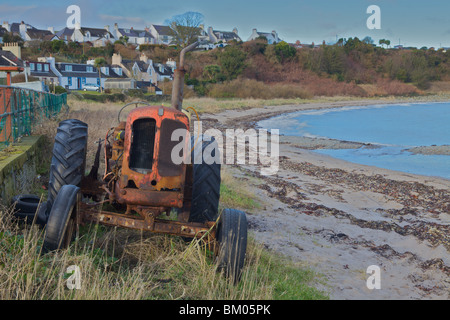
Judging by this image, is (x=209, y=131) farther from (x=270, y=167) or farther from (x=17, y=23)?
(x=17, y=23)

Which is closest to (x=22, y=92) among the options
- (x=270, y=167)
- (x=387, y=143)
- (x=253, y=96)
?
(x=270, y=167)

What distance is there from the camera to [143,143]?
524cm

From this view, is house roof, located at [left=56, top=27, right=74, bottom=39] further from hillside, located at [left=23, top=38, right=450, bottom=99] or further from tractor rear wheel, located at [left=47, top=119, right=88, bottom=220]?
tractor rear wheel, located at [left=47, top=119, right=88, bottom=220]

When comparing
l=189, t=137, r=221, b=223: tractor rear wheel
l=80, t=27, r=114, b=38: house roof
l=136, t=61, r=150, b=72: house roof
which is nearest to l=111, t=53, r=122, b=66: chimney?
l=136, t=61, r=150, b=72: house roof

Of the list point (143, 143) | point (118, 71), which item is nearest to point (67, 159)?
point (143, 143)

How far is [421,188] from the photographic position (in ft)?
43.9

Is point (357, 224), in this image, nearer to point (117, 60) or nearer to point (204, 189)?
point (204, 189)

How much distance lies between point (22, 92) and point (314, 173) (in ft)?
29.5

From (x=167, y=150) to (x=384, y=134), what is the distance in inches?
1092

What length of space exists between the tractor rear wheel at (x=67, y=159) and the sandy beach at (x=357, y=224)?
2.91 meters

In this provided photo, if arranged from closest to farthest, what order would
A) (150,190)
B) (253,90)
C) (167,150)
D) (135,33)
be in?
(150,190) → (167,150) → (253,90) → (135,33)

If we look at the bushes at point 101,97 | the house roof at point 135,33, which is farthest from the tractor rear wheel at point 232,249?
the house roof at point 135,33

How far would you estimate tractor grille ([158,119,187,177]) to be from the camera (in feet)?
16.7

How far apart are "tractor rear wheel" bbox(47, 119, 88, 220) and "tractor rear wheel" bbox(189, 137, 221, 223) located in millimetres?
1458
